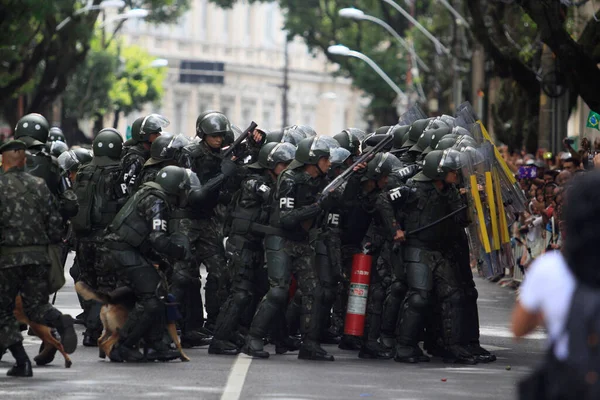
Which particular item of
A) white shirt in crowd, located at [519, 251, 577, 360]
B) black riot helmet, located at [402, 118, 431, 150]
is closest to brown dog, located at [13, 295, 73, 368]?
black riot helmet, located at [402, 118, 431, 150]

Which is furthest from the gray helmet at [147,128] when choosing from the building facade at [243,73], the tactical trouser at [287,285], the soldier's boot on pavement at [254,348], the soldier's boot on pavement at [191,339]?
the building facade at [243,73]

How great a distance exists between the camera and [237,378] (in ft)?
38.6

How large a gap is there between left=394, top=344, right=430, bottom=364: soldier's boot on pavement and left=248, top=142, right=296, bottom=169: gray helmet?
1834 millimetres

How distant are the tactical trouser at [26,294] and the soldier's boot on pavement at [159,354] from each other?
1.27 m

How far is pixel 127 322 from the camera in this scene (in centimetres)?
1255

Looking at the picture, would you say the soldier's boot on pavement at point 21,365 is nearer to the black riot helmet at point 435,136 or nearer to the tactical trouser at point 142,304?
the tactical trouser at point 142,304

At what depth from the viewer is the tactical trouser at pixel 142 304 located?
12.5 meters

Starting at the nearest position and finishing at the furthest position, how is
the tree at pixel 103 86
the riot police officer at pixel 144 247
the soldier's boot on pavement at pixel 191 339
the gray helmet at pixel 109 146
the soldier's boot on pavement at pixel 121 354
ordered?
the riot police officer at pixel 144 247, the soldier's boot on pavement at pixel 121 354, the soldier's boot on pavement at pixel 191 339, the gray helmet at pixel 109 146, the tree at pixel 103 86

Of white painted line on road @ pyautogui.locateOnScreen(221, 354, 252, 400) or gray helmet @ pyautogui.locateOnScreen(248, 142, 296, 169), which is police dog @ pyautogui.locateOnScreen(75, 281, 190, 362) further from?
gray helmet @ pyautogui.locateOnScreen(248, 142, 296, 169)

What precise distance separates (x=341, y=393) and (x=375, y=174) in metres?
3.28

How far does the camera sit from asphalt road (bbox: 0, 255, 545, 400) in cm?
1086

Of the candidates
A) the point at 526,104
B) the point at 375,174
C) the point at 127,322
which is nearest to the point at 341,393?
the point at 127,322

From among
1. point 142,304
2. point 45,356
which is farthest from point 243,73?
point 45,356

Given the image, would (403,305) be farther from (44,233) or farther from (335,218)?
(44,233)
